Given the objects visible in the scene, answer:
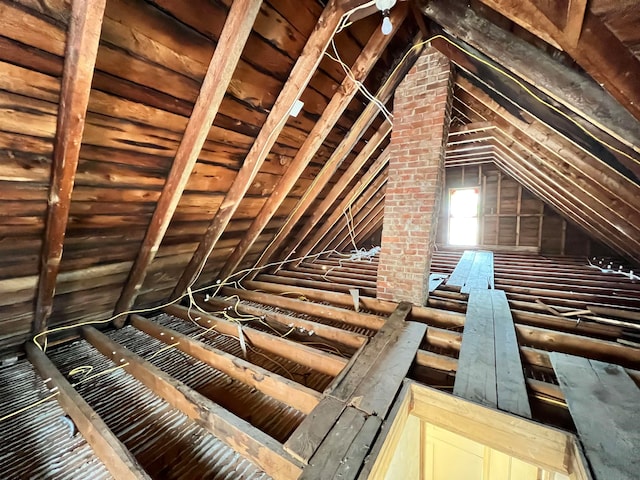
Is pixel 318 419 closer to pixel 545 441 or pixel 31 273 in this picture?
pixel 545 441

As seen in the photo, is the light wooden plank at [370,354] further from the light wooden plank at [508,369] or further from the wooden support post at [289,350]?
the light wooden plank at [508,369]

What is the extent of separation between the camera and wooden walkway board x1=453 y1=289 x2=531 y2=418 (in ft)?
4.26

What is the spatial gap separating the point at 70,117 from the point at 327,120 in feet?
5.63

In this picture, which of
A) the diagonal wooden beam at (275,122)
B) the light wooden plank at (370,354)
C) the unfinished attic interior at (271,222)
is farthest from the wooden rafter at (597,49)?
the light wooden plank at (370,354)

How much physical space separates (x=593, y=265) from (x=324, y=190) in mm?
5204

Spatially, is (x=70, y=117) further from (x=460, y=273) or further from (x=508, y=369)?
(x=460, y=273)

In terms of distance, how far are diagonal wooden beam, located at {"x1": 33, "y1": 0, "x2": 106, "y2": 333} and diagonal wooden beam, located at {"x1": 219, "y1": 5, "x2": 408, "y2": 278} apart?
1.57 metres

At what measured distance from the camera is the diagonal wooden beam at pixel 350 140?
247 cm

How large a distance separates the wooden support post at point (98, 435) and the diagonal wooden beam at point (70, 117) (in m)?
0.83

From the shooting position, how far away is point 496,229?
282 inches

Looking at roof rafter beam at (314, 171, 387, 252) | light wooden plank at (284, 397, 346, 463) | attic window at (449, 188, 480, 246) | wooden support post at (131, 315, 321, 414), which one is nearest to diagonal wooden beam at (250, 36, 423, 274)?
roof rafter beam at (314, 171, 387, 252)

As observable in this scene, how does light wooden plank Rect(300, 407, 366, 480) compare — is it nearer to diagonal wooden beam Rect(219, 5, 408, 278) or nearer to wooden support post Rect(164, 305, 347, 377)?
wooden support post Rect(164, 305, 347, 377)

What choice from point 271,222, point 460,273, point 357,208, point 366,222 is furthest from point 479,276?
point 271,222

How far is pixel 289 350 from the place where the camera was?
190cm
